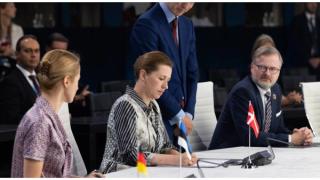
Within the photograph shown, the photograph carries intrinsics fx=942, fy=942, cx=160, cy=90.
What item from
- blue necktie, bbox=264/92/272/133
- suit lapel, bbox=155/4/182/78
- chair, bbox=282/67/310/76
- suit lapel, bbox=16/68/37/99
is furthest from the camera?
chair, bbox=282/67/310/76

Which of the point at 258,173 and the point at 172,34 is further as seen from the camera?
the point at 172,34

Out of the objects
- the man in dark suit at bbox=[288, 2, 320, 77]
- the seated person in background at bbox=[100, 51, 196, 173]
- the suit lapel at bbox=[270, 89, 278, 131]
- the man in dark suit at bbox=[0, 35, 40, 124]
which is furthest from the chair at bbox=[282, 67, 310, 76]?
the seated person in background at bbox=[100, 51, 196, 173]

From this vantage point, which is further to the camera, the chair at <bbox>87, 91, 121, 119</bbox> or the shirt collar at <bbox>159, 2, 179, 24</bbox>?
the chair at <bbox>87, 91, 121, 119</bbox>

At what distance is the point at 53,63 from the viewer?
13.5 feet

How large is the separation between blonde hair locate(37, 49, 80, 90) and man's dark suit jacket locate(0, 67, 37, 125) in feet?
9.94

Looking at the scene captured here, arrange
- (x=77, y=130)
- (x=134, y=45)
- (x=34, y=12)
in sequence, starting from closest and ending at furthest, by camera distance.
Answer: (x=134, y=45) < (x=77, y=130) < (x=34, y=12)

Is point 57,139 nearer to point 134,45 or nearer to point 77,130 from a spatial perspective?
point 134,45

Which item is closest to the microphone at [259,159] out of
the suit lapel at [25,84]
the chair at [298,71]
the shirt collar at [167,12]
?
the shirt collar at [167,12]

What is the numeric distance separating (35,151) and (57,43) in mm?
5297

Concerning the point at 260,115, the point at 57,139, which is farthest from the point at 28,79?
the point at 57,139

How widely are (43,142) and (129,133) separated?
73cm

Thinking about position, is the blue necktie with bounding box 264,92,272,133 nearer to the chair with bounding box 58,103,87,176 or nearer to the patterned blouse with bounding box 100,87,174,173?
the patterned blouse with bounding box 100,87,174,173

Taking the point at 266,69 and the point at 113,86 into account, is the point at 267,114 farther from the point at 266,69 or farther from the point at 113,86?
the point at 113,86

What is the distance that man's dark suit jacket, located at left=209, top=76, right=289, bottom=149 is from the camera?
566cm
